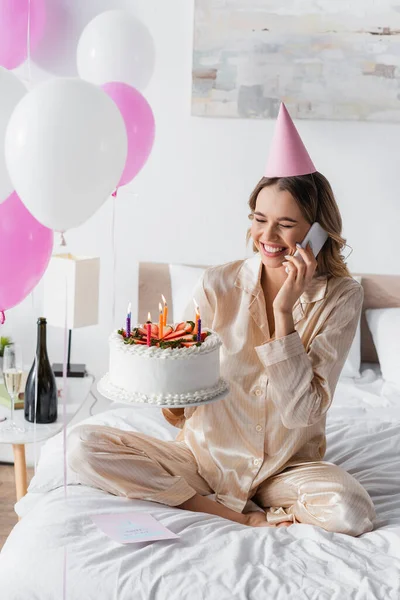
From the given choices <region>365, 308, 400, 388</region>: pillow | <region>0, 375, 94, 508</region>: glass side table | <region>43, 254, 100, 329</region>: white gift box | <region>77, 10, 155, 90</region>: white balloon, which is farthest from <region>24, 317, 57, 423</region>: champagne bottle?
<region>365, 308, 400, 388</region>: pillow

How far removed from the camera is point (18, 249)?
2.25 metres

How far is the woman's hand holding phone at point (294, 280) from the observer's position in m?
2.07

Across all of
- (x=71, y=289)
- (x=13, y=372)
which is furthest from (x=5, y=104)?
(x=71, y=289)

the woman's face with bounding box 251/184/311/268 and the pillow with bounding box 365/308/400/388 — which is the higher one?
the woman's face with bounding box 251/184/311/268

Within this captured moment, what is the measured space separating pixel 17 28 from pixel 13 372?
4.02 feet

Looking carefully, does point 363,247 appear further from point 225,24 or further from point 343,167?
point 225,24

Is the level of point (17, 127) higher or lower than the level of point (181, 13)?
lower

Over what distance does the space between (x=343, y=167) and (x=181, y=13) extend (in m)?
0.88

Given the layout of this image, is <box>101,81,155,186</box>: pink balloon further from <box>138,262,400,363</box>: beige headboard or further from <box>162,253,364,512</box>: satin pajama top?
<box>162,253,364,512</box>: satin pajama top

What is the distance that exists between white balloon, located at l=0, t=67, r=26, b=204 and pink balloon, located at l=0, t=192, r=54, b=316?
0.53 ft

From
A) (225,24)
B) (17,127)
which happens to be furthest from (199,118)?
(17,127)

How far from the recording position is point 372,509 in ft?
6.70

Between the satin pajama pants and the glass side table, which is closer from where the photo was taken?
the satin pajama pants

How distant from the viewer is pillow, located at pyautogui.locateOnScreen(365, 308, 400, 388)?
10.5 ft
